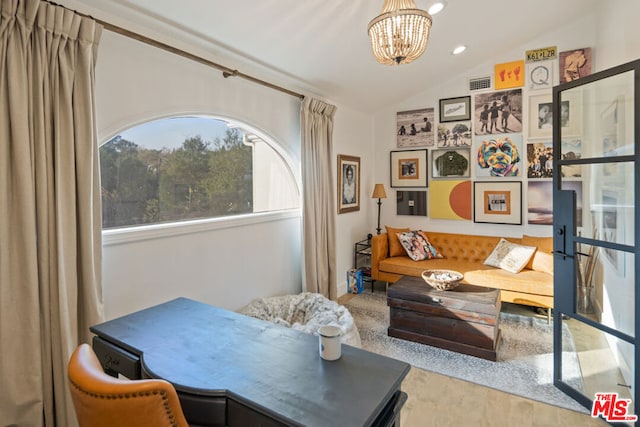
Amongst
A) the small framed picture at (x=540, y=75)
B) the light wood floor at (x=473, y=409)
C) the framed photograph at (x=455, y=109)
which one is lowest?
the light wood floor at (x=473, y=409)

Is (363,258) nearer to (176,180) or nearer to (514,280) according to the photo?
(514,280)

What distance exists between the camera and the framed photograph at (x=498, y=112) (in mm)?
4191

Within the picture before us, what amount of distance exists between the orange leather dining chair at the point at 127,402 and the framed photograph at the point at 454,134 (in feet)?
15.0

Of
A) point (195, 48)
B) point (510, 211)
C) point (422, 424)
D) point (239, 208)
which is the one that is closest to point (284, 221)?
point (239, 208)

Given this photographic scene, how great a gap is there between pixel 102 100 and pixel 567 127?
9.99ft

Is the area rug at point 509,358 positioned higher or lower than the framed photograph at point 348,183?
lower

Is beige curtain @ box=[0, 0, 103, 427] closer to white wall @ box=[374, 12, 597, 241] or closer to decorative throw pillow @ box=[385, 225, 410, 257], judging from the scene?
decorative throw pillow @ box=[385, 225, 410, 257]

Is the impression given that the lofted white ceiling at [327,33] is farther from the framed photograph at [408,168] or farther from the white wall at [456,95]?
the framed photograph at [408,168]

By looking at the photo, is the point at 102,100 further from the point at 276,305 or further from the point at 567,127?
the point at 567,127

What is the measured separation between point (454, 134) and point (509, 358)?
9.59ft

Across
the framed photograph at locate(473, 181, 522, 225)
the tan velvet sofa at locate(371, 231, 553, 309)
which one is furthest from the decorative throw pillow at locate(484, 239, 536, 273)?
the framed photograph at locate(473, 181, 522, 225)

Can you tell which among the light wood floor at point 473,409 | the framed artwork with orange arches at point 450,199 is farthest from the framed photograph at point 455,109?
the light wood floor at point 473,409

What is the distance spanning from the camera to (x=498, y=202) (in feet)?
14.3

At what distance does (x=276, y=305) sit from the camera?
314 centimetres
